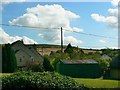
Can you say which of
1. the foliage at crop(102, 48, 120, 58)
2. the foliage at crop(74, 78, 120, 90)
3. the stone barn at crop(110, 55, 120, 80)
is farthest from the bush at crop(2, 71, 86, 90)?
the foliage at crop(102, 48, 120, 58)

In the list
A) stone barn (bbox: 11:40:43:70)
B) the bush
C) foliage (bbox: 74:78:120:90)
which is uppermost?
stone barn (bbox: 11:40:43:70)

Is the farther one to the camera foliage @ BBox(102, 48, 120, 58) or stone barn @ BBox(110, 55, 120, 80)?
foliage @ BBox(102, 48, 120, 58)

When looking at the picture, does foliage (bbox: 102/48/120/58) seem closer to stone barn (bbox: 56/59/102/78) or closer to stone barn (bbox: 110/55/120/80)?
stone barn (bbox: 110/55/120/80)

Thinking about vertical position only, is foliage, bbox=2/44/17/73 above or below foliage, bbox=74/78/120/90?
above

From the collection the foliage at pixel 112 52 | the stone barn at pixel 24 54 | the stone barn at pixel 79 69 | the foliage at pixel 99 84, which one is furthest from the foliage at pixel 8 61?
the stone barn at pixel 24 54

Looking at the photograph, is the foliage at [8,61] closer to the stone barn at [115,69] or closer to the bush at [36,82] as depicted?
the stone barn at [115,69]

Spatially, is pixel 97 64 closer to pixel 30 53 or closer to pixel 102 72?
pixel 102 72

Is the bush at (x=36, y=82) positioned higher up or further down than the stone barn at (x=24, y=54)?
further down

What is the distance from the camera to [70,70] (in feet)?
89.5

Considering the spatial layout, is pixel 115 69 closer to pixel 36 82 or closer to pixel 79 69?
pixel 79 69

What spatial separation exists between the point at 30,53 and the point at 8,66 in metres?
17.6

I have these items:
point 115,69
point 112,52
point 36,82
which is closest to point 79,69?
point 115,69

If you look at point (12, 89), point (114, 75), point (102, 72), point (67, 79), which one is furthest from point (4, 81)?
point (102, 72)

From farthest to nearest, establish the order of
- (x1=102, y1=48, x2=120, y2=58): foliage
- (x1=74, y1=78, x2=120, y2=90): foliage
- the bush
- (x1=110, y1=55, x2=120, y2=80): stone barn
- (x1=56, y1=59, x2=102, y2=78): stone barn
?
(x1=102, y1=48, x2=120, y2=58): foliage, (x1=56, y1=59, x2=102, y2=78): stone barn, (x1=110, y1=55, x2=120, y2=80): stone barn, (x1=74, y1=78, x2=120, y2=90): foliage, the bush
